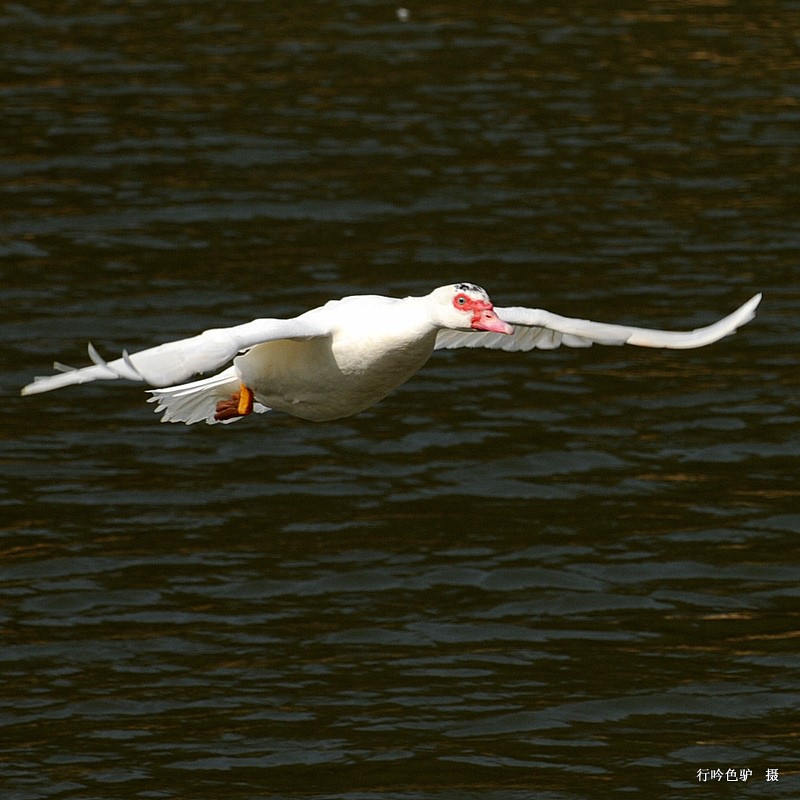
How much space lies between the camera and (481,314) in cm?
988

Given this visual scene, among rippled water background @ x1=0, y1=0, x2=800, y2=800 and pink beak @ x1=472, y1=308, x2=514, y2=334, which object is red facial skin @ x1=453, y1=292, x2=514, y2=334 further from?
rippled water background @ x1=0, y1=0, x2=800, y2=800

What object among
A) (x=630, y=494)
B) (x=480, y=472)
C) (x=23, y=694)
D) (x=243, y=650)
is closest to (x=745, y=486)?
(x=630, y=494)

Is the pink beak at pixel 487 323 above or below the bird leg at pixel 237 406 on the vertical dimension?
above

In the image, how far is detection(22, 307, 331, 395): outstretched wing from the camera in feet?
27.7

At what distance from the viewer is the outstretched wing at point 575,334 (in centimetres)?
998

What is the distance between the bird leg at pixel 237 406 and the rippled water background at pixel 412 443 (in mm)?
2849

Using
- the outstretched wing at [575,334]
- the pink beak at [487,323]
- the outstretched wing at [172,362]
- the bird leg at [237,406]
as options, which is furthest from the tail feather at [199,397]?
the outstretched wing at [172,362]

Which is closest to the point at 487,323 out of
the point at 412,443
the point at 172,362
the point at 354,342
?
the point at 354,342

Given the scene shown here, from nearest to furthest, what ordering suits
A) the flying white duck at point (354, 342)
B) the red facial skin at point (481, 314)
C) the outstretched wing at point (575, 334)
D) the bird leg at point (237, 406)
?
the flying white duck at point (354, 342)
the red facial skin at point (481, 314)
the outstretched wing at point (575, 334)
the bird leg at point (237, 406)

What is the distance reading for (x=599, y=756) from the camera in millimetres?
13094

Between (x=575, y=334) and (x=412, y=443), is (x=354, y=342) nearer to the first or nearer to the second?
(x=575, y=334)

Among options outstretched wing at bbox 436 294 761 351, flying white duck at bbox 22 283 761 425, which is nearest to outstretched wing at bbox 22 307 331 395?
flying white duck at bbox 22 283 761 425

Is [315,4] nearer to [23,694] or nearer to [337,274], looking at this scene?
[337,274]

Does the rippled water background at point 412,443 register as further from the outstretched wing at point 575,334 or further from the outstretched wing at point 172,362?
the outstretched wing at point 172,362
